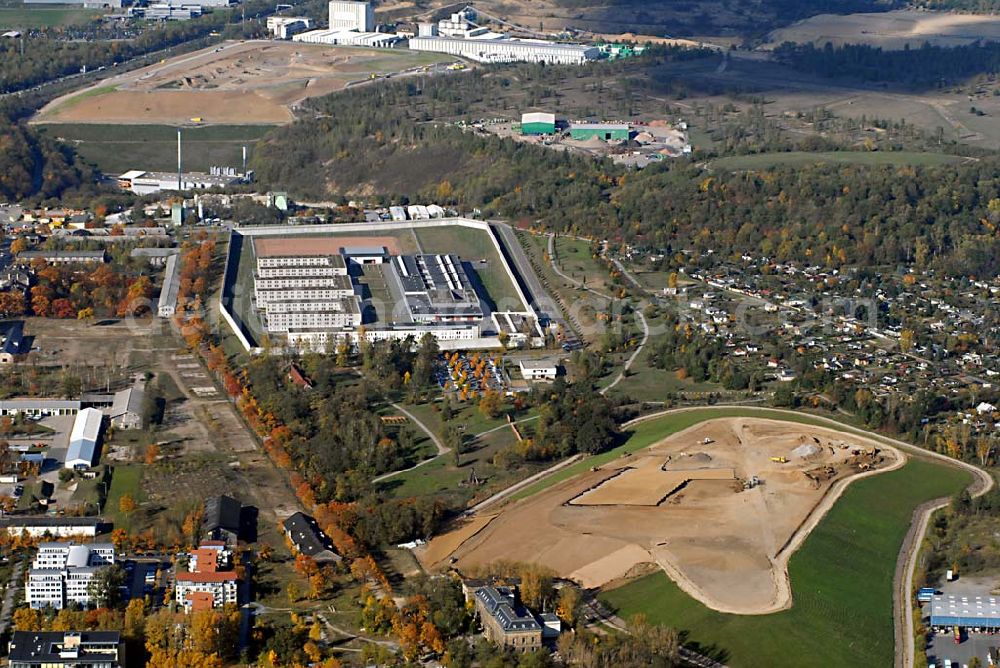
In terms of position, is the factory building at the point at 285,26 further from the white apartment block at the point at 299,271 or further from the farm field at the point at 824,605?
the farm field at the point at 824,605

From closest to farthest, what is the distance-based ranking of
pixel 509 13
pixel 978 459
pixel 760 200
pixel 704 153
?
pixel 978 459 < pixel 760 200 < pixel 704 153 < pixel 509 13

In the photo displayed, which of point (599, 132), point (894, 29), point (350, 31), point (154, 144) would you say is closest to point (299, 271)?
point (599, 132)

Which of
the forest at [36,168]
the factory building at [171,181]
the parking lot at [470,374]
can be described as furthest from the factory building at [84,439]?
the factory building at [171,181]

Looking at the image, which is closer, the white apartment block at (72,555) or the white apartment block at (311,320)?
the white apartment block at (72,555)

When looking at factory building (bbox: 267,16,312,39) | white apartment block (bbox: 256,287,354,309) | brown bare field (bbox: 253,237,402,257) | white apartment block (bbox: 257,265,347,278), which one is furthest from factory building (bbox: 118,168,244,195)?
factory building (bbox: 267,16,312,39)

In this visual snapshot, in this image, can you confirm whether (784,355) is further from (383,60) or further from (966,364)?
(383,60)

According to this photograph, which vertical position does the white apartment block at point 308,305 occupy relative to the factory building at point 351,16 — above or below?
below

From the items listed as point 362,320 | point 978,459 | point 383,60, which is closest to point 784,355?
point 978,459
